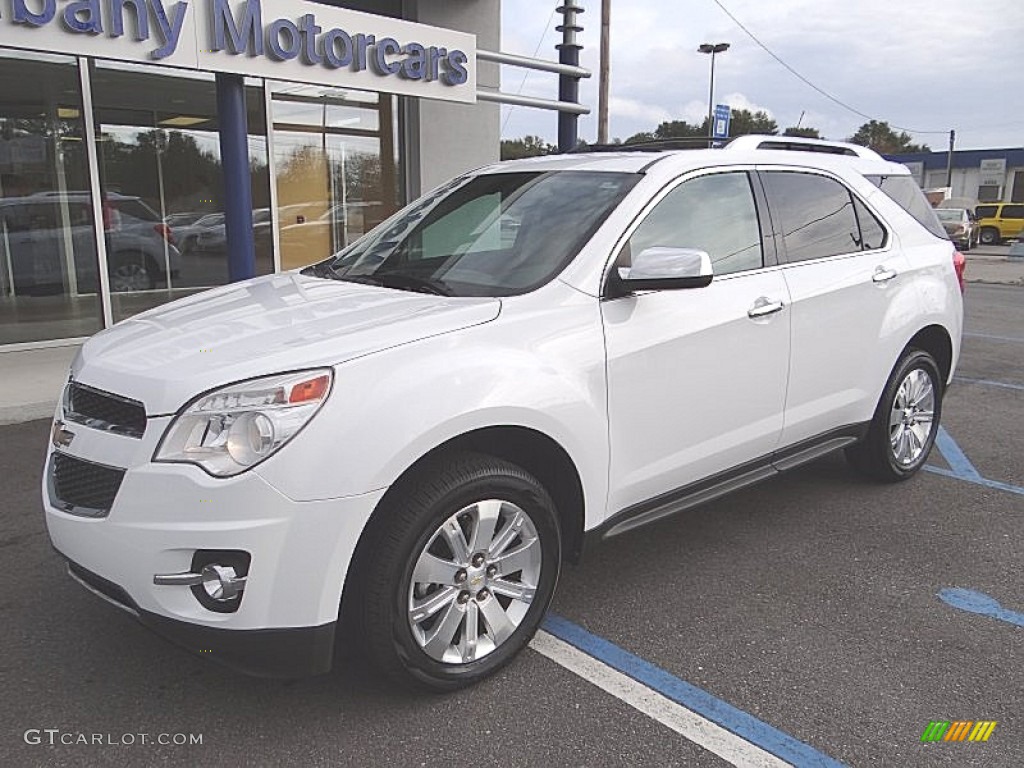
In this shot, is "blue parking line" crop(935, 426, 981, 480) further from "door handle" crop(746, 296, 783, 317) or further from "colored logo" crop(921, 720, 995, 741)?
"colored logo" crop(921, 720, 995, 741)

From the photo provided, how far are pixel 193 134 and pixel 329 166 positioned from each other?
6.27 ft

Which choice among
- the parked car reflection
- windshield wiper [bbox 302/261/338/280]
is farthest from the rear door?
the parked car reflection

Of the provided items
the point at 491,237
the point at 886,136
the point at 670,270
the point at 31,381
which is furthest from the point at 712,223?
the point at 886,136

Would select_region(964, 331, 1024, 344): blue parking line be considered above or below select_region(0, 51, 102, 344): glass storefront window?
below

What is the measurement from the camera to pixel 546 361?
9.55 ft

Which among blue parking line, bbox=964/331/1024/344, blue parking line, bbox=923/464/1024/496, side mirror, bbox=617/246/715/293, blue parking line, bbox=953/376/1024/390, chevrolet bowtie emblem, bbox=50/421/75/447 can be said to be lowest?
blue parking line, bbox=923/464/1024/496

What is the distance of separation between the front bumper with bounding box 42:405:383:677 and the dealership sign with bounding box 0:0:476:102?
19.8ft

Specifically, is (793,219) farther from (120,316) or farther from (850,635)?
(120,316)

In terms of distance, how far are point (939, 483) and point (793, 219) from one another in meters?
2.02

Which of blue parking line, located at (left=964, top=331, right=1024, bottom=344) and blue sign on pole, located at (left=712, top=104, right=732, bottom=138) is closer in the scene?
blue parking line, located at (left=964, top=331, right=1024, bottom=344)

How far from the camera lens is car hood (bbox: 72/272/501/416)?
2486mm

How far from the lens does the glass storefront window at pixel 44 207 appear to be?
9.72 meters

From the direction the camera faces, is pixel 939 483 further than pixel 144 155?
No

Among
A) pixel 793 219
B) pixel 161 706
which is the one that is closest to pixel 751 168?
pixel 793 219
